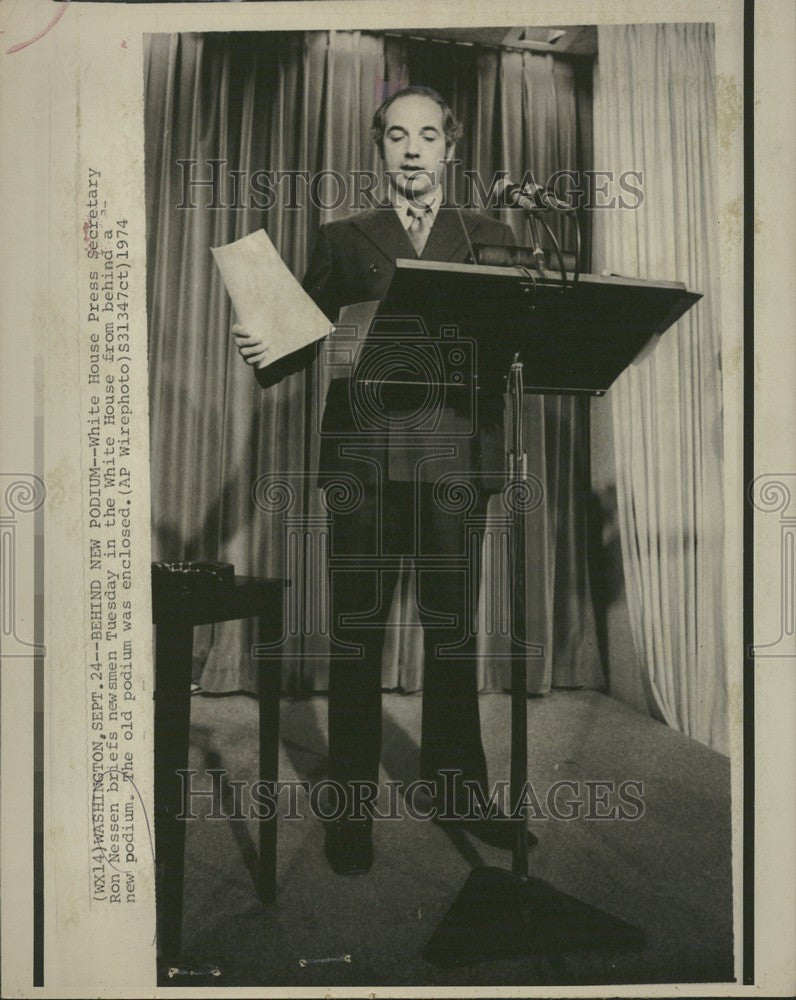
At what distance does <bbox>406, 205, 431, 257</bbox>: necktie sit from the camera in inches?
54.3

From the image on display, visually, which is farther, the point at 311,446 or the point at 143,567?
the point at 311,446

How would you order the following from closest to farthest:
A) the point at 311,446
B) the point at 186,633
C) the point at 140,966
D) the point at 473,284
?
the point at 473,284 → the point at 186,633 → the point at 140,966 → the point at 311,446

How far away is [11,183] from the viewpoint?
1.34 meters

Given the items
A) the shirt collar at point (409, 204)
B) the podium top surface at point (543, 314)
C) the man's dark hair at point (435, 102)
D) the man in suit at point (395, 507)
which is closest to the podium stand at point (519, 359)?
the podium top surface at point (543, 314)

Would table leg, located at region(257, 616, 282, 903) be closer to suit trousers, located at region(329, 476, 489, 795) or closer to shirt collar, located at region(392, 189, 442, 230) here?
suit trousers, located at region(329, 476, 489, 795)

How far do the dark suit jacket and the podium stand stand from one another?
75 millimetres

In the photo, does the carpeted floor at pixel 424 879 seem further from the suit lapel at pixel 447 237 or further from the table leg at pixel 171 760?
the suit lapel at pixel 447 237

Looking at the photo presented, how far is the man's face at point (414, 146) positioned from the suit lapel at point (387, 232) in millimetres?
59

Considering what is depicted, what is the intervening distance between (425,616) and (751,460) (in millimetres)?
680

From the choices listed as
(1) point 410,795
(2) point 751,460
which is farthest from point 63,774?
(2) point 751,460

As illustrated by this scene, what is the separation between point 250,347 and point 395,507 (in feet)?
1.29

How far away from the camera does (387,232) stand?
4.51 feet

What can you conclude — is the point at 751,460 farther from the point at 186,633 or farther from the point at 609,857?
the point at 186,633

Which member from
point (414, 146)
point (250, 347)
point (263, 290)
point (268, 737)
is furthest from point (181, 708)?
point (414, 146)
